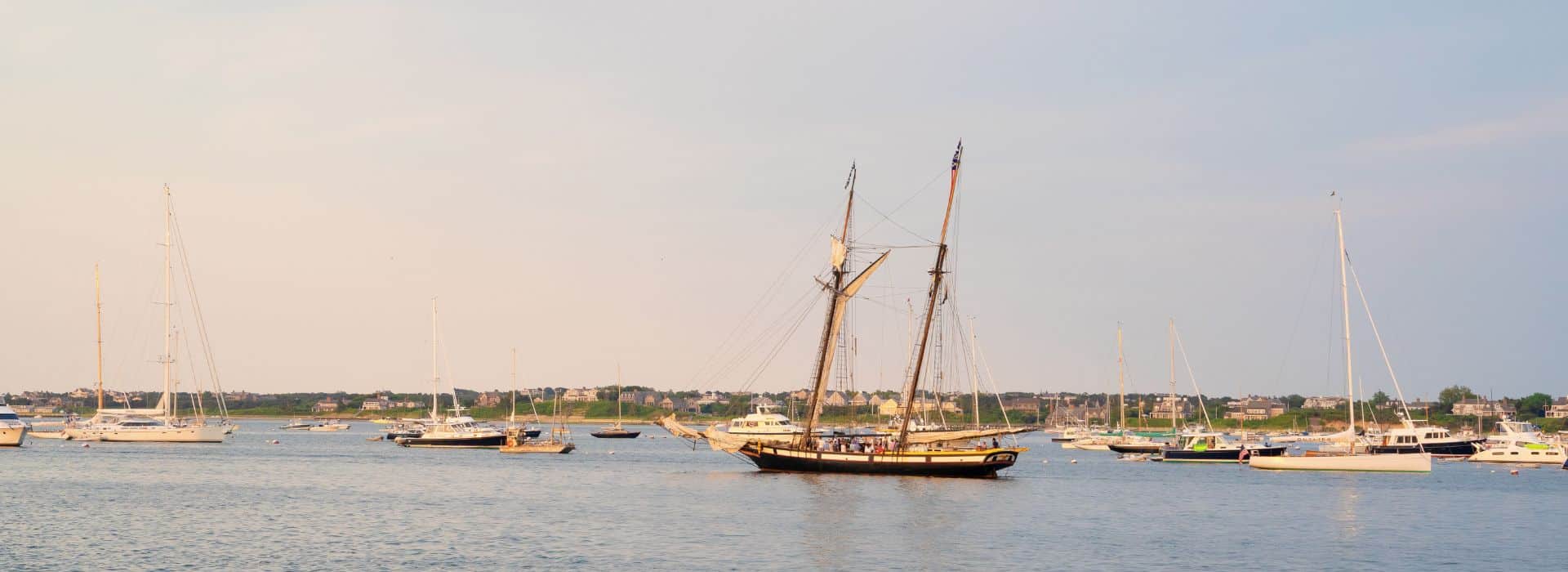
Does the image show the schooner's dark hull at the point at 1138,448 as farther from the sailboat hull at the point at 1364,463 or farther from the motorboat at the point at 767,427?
the sailboat hull at the point at 1364,463

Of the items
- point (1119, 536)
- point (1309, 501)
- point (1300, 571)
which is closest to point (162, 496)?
point (1119, 536)

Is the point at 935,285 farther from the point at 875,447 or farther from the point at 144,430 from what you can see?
the point at 144,430

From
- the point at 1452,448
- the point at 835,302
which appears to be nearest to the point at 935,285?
the point at 835,302

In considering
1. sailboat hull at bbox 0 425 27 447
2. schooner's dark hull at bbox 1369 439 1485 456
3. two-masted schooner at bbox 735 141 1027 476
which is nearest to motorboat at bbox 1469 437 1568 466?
schooner's dark hull at bbox 1369 439 1485 456

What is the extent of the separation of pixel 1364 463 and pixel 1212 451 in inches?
906

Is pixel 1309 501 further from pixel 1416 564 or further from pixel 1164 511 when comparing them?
pixel 1416 564

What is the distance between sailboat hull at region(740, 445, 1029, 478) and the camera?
87.3 meters

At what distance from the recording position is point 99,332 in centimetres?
14438

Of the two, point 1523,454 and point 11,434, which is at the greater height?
point 11,434

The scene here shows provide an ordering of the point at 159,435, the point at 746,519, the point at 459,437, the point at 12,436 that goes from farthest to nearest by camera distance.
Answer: the point at 459,437
the point at 159,435
the point at 12,436
the point at 746,519

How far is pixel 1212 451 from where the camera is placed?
402ft

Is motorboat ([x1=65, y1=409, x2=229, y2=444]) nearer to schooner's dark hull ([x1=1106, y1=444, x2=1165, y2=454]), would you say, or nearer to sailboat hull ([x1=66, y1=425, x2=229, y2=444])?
sailboat hull ([x1=66, y1=425, x2=229, y2=444])

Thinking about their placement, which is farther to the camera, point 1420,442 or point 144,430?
point 144,430

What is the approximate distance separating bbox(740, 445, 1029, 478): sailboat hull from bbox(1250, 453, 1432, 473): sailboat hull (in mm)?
25803
